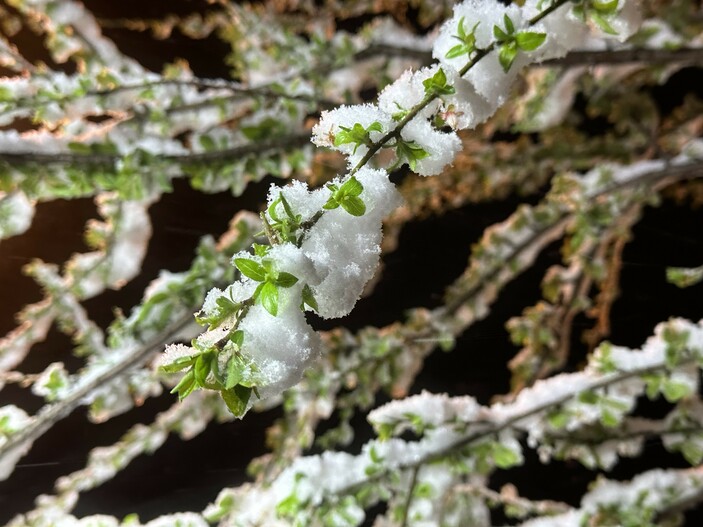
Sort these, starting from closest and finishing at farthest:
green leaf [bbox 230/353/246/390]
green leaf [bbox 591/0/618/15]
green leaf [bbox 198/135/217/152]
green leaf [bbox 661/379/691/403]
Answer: green leaf [bbox 230/353/246/390]
green leaf [bbox 591/0/618/15]
green leaf [bbox 661/379/691/403]
green leaf [bbox 198/135/217/152]

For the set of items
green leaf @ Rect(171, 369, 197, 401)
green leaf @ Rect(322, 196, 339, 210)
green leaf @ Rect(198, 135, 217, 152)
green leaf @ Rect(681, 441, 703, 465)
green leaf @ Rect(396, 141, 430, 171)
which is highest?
green leaf @ Rect(198, 135, 217, 152)

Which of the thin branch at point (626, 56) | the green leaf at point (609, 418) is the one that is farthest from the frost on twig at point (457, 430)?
the thin branch at point (626, 56)

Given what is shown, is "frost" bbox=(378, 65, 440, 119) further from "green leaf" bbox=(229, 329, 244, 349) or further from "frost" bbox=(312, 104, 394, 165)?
"green leaf" bbox=(229, 329, 244, 349)

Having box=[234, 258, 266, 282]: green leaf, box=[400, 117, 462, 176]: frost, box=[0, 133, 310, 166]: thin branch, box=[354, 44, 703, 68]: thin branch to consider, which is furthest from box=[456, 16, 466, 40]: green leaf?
box=[0, 133, 310, 166]: thin branch

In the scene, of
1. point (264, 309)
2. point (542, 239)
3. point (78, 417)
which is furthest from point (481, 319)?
point (264, 309)

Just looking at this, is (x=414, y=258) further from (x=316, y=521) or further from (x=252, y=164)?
(x=316, y=521)

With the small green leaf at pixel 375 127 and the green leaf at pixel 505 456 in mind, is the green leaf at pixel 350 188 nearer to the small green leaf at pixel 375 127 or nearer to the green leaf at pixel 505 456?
A: the small green leaf at pixel 375 127

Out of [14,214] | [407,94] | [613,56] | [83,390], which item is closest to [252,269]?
[407,94]
